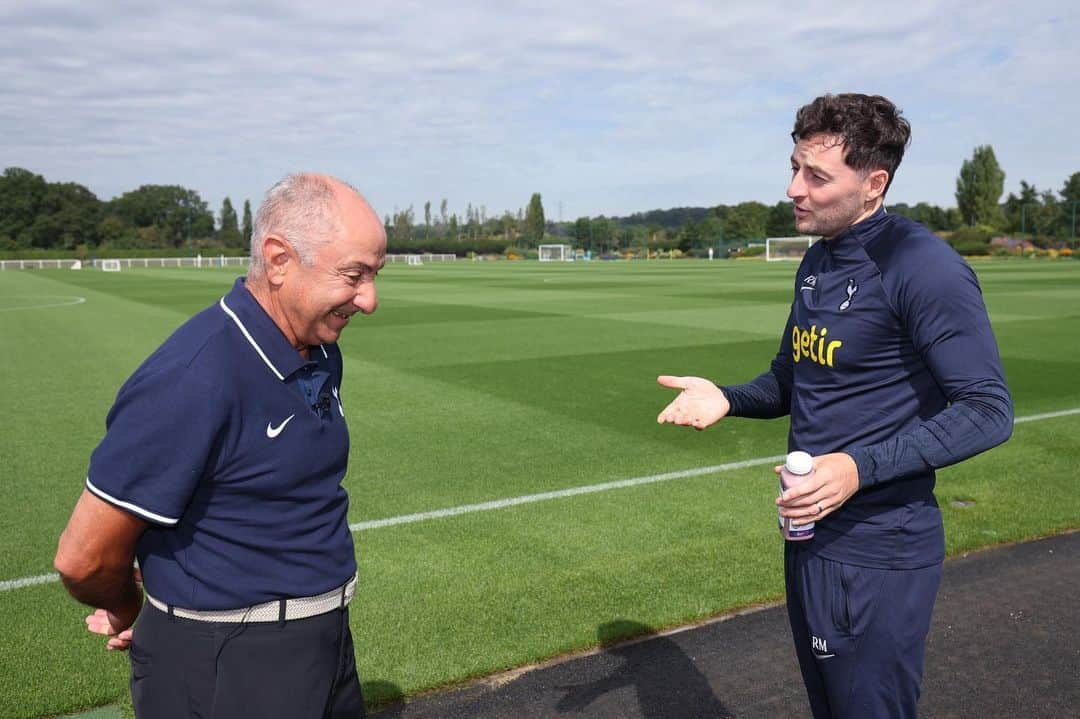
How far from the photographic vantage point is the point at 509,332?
19250 millimetres

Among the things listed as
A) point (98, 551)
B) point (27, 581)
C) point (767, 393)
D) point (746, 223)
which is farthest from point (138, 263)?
point (98, 551)

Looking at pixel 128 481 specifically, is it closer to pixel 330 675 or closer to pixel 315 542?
pixel 315 542

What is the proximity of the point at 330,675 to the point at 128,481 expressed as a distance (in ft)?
2.58

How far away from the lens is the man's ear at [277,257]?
221 cm

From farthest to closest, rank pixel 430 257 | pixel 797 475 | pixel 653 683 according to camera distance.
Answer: pixel 430 257 < pixel 653 683 < pixel 797 475

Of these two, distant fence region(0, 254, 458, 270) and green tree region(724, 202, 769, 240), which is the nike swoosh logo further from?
green tree region(724, 202, 769, 240)

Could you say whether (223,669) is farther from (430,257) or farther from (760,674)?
(430,257)

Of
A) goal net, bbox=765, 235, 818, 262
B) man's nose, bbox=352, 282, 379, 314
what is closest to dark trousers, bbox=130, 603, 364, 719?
man's nose, bbox=352, 282, 379, 314

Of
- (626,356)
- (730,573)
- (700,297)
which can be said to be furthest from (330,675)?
(700,297)

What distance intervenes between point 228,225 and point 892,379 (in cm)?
16054

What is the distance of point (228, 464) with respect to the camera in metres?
2.12

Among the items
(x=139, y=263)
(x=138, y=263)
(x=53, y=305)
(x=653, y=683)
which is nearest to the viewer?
(x=653, y=683)

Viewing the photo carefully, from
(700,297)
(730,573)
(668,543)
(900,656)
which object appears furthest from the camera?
(700,297)

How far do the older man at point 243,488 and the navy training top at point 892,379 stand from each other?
141cm
